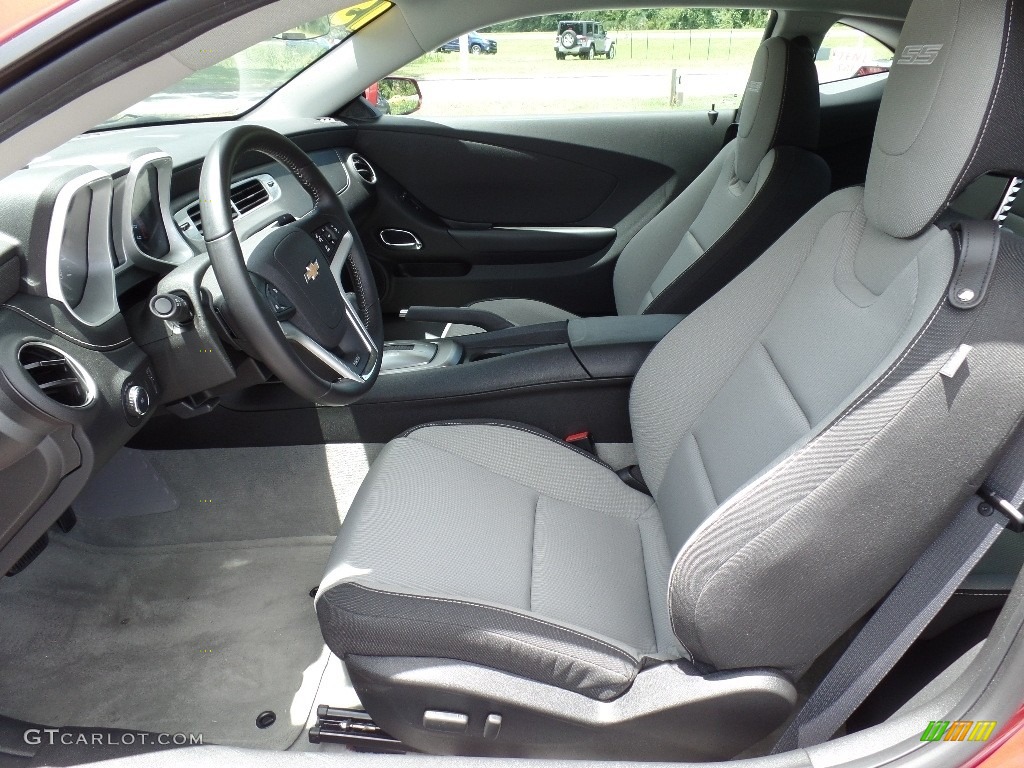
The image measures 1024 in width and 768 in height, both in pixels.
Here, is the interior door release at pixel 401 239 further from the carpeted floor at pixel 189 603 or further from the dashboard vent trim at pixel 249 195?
the carpeted floor at pixel 189 603

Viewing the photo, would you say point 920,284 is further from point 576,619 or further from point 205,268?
point 205,268

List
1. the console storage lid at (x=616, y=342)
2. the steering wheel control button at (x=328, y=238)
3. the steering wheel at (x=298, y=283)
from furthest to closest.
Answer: the console storage lid at (x=616, y=342)
the steering wheel control button at (x=328, y=238)
the steering wheel at (x=298, y=283)

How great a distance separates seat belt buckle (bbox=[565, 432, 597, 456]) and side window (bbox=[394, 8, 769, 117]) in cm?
121

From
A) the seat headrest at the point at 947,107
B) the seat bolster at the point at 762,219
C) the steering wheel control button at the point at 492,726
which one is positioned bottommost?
the steering wheel control button at the point at 492,726

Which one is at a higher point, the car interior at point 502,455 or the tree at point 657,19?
the tree at point 657,19

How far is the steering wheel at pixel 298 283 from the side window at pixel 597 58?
3.85 ft

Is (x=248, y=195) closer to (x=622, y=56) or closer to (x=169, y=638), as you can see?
(x=169, y=638)

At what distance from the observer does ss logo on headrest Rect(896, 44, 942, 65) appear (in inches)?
39.5

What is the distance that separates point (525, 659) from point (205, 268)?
748 millimetres

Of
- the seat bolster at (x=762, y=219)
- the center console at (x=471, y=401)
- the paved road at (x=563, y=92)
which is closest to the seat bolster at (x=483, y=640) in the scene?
the center console at (x=471, y=401)

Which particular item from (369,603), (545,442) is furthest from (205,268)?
(545,442)

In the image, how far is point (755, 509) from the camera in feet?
3.21

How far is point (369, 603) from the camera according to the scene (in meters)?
1.11

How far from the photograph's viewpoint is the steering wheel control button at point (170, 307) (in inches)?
48.2
